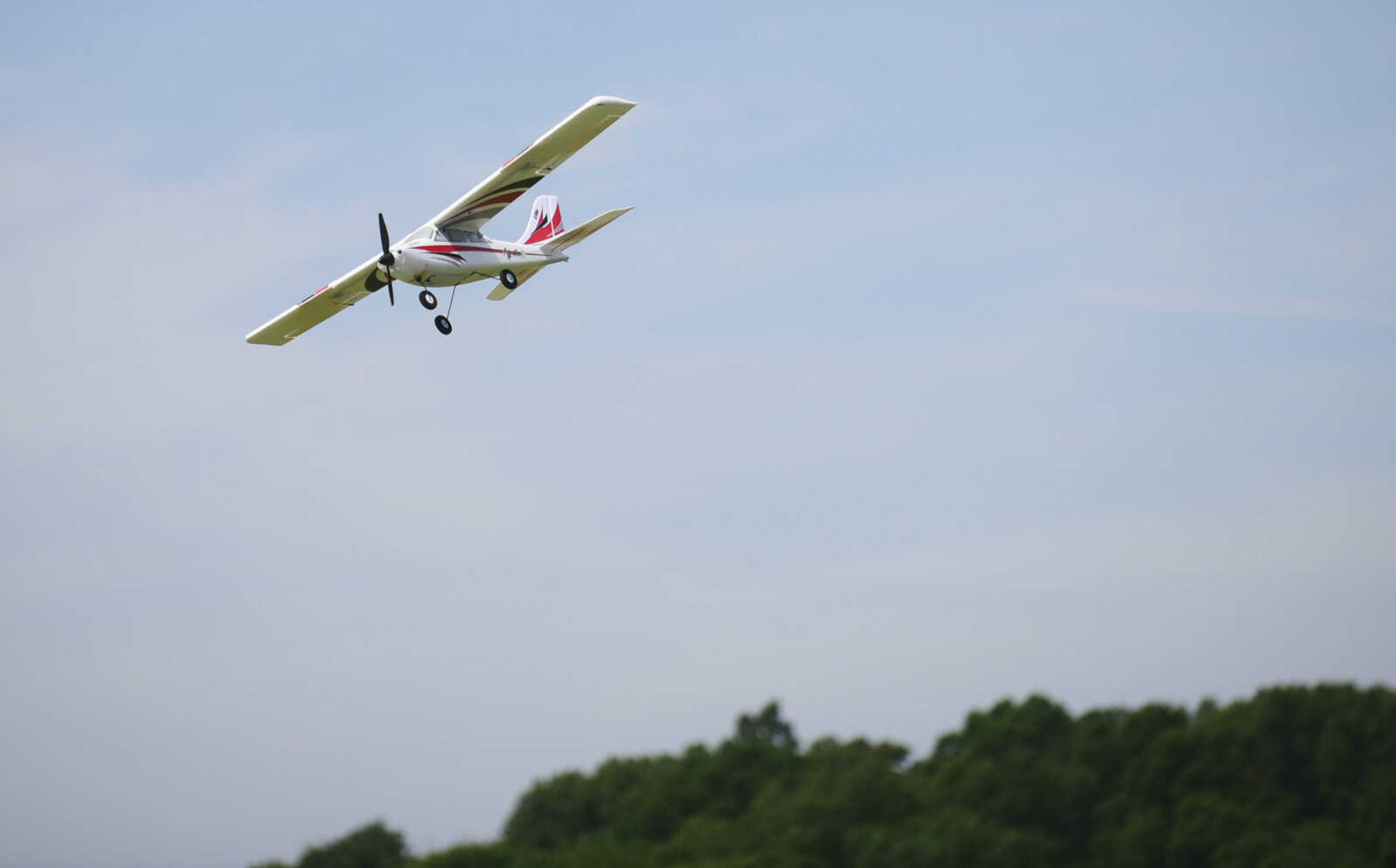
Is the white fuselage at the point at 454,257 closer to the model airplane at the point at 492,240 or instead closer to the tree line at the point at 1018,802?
the model airplane at the point at 492,240

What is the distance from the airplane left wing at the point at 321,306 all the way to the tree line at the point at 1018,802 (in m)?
10.3

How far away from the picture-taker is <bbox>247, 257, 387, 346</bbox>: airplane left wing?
3184cm

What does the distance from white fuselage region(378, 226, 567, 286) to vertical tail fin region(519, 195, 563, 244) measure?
29.4 inches

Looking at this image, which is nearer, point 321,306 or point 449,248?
point 449,248

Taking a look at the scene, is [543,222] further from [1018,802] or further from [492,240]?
[1018,802]

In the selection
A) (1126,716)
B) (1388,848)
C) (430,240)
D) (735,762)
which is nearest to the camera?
(1388,848)

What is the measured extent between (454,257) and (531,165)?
7.22 ft

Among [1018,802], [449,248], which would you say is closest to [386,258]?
[449,248]

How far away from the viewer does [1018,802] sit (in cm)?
3066

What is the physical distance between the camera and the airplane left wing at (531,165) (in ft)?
95.8

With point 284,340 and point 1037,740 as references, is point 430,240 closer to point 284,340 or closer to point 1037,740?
point 284,340

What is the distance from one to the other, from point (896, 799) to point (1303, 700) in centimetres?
775

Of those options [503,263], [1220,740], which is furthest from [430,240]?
[1220,740]

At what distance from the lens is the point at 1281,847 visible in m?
28.2
